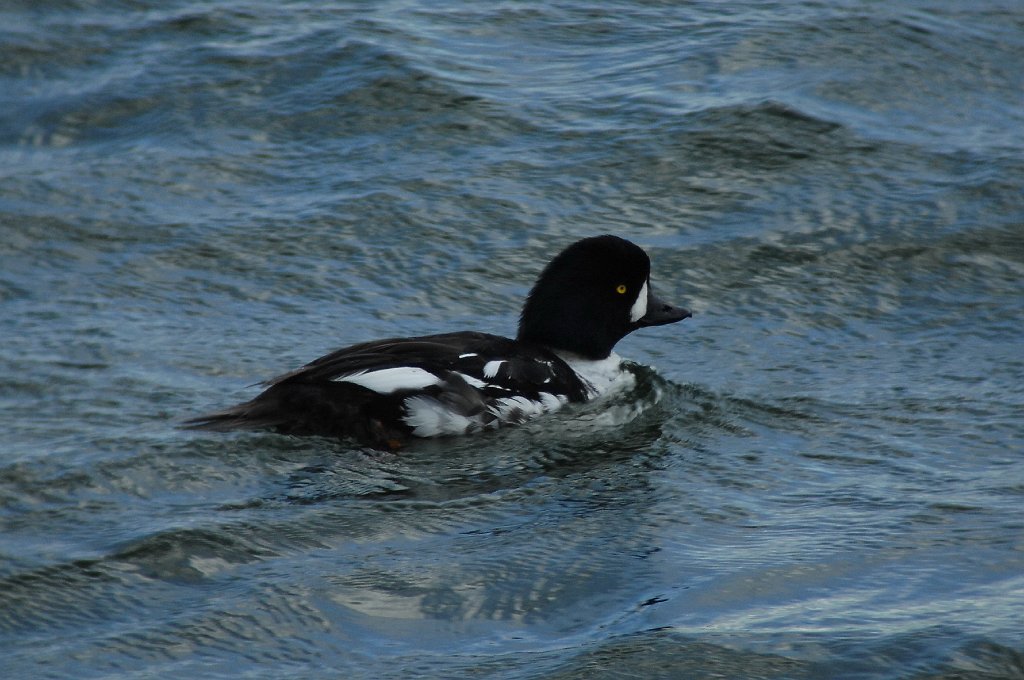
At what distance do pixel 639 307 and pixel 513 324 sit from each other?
109cm

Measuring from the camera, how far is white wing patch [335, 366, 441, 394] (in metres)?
7.63

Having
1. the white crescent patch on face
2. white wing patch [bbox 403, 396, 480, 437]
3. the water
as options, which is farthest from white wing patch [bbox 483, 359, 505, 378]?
the white crescent patch on face

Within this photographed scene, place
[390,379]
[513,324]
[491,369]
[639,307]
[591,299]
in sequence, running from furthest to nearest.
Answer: [513,324] < [639,307] < [591,299] < [491,369] < [390,379]

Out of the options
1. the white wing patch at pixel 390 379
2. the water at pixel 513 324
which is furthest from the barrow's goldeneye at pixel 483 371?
the water at pixel 513 324

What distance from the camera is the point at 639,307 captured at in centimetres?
884

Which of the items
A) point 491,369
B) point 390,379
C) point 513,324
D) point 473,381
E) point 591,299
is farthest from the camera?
point 513,324

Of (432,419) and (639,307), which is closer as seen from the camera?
(432,419)

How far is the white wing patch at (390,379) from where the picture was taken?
763 centimetres

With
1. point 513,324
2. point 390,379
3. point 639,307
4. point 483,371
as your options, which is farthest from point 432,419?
point 513,324

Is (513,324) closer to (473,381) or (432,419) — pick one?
(473,381)

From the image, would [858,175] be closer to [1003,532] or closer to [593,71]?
[593,71]

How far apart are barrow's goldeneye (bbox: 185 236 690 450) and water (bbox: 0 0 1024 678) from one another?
169 mm

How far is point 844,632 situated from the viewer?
5664 mm

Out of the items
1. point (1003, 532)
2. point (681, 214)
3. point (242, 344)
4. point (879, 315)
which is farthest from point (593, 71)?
point (1003, 532)
